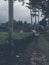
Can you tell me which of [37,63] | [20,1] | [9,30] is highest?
[20,1]

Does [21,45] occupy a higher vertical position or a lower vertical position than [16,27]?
higher

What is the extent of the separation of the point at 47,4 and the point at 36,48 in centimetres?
554

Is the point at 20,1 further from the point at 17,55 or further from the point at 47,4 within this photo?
the point at 17,55

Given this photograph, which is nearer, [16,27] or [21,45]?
[21,45]

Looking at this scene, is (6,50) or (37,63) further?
(6,50)

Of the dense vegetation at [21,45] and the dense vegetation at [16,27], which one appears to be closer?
the dense vegetation at [21,45]

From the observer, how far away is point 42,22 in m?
21.7

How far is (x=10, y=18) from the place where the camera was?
13758 mm

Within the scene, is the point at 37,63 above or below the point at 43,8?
below

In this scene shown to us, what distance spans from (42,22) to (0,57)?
995cm

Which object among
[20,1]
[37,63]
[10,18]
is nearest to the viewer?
[37,63]

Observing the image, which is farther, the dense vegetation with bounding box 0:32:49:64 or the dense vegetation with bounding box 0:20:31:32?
the dense vegetation with bounding box 0:20:31:32

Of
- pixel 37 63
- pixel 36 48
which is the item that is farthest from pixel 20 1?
pixel 37 63

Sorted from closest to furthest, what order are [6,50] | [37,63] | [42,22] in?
[37,63], [6,50], [42,22]
